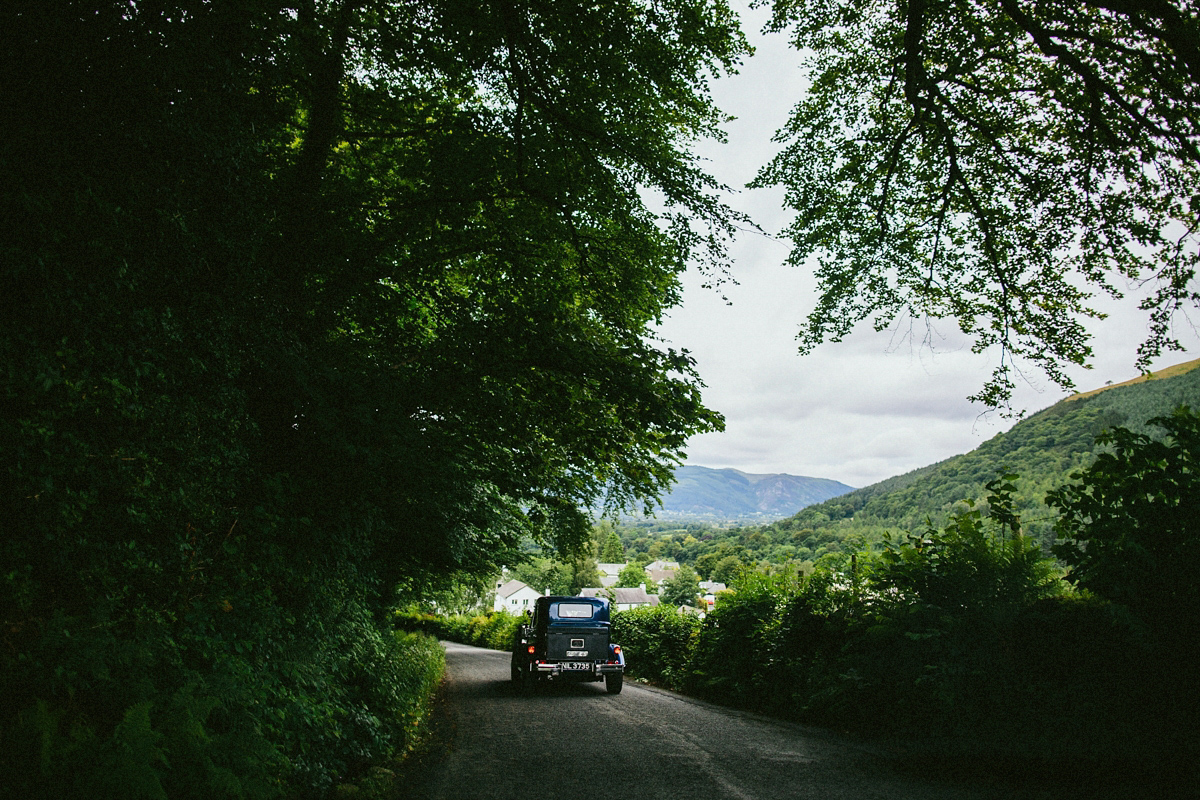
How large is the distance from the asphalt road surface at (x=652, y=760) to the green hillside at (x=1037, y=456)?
287 centimetres

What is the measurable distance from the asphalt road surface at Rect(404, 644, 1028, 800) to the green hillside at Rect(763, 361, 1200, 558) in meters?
2.87

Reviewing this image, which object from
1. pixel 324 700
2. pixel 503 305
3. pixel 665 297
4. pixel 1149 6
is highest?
pixel 1149 6

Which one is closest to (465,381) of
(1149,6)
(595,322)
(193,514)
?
(595,322)

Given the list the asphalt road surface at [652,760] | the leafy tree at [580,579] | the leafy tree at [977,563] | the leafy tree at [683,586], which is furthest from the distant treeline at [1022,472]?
the leafy tree at [580,579]

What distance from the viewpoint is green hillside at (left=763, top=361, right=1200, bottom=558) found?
30.5ft

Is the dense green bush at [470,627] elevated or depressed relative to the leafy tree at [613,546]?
depressed

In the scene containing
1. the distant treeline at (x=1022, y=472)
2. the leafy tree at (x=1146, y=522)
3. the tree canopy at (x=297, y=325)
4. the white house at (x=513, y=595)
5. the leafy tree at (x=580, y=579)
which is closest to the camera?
the tree canopy at (x=297, y=325)

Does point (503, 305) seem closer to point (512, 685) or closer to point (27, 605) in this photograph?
point (27, 605)

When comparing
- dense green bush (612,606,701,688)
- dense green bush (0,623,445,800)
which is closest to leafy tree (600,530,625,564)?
dense green bush (612,606,701,688)

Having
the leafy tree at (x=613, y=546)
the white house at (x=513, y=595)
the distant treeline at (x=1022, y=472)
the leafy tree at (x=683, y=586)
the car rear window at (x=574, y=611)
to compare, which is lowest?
the white house at (x=513, y=595)

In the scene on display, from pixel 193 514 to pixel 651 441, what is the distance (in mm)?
5758

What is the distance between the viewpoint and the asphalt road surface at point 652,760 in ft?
18.1

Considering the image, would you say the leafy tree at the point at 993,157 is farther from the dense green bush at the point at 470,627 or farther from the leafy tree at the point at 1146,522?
the dense green bush at the point at 470,627

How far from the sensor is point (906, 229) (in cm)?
1078
